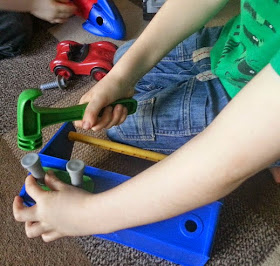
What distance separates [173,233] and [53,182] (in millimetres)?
218

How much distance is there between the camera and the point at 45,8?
3.36 ft

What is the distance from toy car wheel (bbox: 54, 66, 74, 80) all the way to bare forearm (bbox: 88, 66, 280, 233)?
54cm

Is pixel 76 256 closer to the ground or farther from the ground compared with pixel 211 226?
closer to the ground

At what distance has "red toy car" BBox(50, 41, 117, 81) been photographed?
907 mm

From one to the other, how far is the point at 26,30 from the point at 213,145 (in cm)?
83

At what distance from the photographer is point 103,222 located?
48 cm

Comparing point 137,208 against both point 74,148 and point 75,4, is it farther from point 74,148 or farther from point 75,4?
point 75,4

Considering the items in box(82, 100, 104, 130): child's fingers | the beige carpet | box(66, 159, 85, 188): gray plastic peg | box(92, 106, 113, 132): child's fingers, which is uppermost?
box(82, 100, 104, 130): child's fingers

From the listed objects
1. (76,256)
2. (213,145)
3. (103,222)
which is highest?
(213,145)

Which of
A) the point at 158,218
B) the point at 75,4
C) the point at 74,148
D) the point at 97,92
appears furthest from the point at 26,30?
the point at 158,218

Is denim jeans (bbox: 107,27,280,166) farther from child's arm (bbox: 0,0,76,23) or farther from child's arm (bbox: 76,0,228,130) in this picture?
child's arm (bbox: 0,0,76,23)

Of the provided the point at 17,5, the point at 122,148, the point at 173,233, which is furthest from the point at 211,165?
the point at 17,5

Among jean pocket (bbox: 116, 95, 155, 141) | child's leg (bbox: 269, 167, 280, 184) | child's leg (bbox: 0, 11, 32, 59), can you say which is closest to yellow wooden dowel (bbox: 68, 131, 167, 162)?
jean pocket (bbox: 116, 95, 155, 141)

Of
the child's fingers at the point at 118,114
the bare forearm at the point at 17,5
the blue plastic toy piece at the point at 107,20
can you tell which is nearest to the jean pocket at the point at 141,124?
the child's fingers at the point at 118,114
